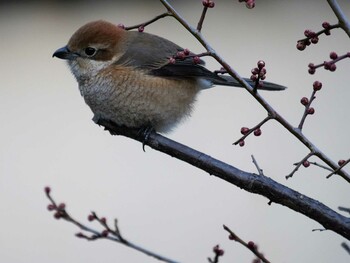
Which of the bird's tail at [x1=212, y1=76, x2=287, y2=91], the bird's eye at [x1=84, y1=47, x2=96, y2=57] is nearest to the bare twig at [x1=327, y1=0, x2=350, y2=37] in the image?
the bird's tail at [x1=212, y1=76, x2=287, y2=91]

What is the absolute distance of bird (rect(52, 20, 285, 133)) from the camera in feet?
10.7

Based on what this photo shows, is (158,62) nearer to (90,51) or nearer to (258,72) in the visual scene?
(90,51)

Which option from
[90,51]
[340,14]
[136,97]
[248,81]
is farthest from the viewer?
[248,81]

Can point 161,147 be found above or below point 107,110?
below

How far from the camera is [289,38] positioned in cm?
537

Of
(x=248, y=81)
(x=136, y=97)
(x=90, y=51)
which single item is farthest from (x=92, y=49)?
(x=248, y=81)

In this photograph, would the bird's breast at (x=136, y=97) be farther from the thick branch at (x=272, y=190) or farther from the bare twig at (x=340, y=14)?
the bare twig at (x=340, y=14)

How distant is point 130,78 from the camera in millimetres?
3348

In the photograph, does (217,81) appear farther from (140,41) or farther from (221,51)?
(221,51)

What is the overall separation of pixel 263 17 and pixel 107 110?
2518mm

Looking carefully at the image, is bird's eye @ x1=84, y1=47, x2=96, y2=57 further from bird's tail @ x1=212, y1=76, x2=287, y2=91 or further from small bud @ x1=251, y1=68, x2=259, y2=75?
small bud @ x1=251, y1=68, x2=259, y2=75

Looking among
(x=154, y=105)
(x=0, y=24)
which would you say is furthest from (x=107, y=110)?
(x=0, y=24)

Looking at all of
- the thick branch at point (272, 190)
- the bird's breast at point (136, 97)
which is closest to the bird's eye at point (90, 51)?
the bird's breast at point (136, 97)

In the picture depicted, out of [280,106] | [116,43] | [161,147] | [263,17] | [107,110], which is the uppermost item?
[263,17]
